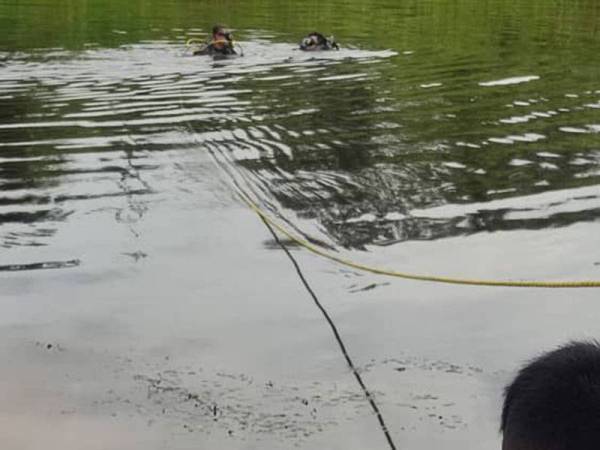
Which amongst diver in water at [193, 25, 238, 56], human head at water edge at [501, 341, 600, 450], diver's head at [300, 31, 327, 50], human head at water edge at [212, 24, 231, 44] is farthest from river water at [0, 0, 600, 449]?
human head at water edge at [501, 341, 600, 450]

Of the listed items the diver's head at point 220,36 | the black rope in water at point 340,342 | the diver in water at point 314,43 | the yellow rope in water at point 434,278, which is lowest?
the black rope in water at point 340,342

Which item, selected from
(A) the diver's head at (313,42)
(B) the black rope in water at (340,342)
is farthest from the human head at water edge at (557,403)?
(A) the diver's head at (313,42)

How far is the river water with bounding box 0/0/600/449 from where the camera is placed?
4.85 metres

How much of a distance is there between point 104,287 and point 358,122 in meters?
5.60

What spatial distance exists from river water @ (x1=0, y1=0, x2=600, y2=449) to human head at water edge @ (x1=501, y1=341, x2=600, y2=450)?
277 centimetres

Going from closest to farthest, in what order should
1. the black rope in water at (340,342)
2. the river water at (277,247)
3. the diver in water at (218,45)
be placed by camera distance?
the black rope in water at (340,342), the river water at (277,247), the diver in water at (218,45)

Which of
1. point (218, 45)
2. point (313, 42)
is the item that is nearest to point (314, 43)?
point (313, 42)

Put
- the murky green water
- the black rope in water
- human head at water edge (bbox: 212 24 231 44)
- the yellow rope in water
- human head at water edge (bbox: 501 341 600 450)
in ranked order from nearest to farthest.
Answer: human head at water edge (bbox: 501 341 600 450) → the black rope in water → the yellow rope in water → the murky green water → human head at water edge (bbox: 212 24 231 44)

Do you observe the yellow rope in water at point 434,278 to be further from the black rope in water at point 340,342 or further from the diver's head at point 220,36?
the diver's head at point 220,36

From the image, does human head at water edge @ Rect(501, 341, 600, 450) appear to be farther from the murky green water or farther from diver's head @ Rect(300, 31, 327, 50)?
diver's head @ Rect(300, 31, 327, 50)

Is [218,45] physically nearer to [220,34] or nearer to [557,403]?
[220,34]

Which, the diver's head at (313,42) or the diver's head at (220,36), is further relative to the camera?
the diver's head at (313,42)

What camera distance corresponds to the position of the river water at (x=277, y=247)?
4852 millimetres

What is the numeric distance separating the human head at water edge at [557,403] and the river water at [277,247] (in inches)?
109
